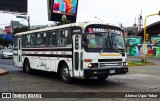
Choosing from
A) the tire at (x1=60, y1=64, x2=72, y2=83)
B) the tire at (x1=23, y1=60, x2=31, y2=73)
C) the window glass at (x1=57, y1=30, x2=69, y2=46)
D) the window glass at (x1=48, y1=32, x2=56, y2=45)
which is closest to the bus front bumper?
the tire at (x1=60, y1=64, x2=72, y2=83)

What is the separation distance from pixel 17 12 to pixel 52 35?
4031cm

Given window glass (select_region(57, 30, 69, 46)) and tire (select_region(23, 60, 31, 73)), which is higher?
window glass (select_region(57, 30, 69, 46))

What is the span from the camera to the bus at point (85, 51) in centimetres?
1316

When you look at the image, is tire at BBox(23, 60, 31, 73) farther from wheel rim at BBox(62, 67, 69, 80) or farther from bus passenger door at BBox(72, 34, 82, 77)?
bus passenger door at BBox(72, 34, 82, 77)

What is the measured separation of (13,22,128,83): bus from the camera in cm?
1316

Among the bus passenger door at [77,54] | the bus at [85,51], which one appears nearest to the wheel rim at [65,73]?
the bus at [85,51]

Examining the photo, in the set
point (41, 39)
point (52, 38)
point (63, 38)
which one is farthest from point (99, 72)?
point (41, 39)

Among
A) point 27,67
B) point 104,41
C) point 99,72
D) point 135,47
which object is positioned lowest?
point 27,67

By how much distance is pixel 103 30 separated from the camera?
13.8 metres

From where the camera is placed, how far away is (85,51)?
13.2m

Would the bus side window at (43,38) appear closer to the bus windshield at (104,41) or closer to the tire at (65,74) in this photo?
the tire at (65,74)

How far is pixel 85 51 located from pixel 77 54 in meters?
0.58

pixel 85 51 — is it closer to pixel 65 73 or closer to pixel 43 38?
pixel 65 73

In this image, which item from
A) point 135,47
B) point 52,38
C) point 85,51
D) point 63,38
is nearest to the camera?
point 85,51
